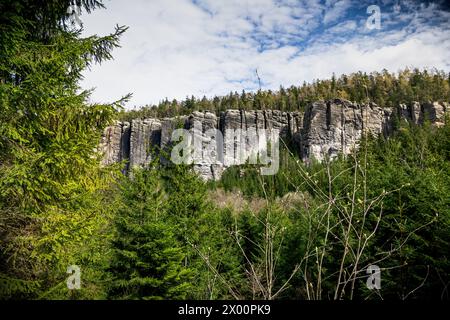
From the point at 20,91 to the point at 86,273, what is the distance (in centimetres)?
351

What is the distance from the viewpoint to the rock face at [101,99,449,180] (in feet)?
270

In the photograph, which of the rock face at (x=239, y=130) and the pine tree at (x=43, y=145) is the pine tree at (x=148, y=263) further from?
the rock face at (x=239, y=130)

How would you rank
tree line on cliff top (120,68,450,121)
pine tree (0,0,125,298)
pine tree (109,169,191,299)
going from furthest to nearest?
1. tree line on cliff top (120,68,450,121)
2. pine tree (109,169,191,299)
3. pine tree (0,0,125,298)

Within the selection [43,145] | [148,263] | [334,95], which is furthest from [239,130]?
[43,145]

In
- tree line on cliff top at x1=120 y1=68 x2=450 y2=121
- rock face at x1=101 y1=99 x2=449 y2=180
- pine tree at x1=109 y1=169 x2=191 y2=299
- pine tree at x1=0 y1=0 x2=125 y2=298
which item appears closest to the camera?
pine tree at x1=0 y1=0 x2=125 y2=298

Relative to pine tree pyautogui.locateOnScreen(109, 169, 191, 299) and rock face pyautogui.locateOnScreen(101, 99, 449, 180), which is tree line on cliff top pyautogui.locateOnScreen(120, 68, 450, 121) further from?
pine tree pyautogui.locateOnScreen(109, 169, 191, 299)

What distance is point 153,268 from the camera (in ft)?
31.3

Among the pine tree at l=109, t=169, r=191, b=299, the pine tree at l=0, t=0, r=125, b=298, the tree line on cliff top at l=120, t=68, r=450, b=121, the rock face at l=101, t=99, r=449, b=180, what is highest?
the tree line on cliff top at l=120, t=68, r=450, b=121

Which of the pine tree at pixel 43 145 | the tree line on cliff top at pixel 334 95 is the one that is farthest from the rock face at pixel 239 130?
the pine tree at pixel 43 145

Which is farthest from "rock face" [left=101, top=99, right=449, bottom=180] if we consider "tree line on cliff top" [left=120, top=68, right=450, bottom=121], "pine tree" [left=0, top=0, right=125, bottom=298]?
"pine tree" [left=0, top=0, right=125, bottom=298]

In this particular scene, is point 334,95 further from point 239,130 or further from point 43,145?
point 43,145

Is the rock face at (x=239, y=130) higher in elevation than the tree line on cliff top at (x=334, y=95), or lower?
lower

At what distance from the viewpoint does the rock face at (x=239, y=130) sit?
82.2 m

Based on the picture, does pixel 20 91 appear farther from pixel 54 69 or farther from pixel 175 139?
pixel 175 139
